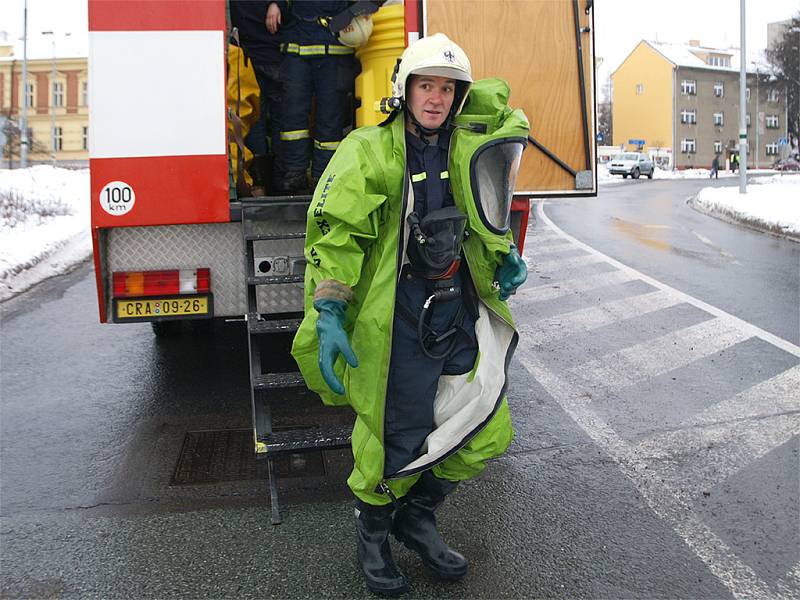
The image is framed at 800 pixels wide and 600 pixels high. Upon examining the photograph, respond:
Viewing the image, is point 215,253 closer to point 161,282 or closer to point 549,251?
point 161,282

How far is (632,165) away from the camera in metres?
51.8

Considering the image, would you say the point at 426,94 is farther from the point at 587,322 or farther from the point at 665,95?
the point at 665,95

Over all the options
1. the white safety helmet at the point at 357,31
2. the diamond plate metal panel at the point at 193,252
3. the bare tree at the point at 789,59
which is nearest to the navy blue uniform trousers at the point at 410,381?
the diamond plate metal panel at the point at 193,252

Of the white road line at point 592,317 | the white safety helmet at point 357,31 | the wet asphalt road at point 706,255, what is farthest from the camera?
the wet asphalt road at point 706,255

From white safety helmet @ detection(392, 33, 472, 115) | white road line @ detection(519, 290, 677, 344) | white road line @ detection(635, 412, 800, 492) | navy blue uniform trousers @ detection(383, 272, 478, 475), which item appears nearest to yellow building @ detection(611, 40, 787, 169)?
white road line @ detection(519, 290, 677, 344)

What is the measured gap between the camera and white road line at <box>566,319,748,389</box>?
6.36m

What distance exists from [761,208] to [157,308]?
18.5 meters

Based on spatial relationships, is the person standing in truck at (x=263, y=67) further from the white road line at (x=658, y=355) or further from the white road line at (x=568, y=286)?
the white road line at (x=568, y=286)

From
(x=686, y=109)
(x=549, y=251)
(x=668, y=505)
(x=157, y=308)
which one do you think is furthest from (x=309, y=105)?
(x=686, y=109)

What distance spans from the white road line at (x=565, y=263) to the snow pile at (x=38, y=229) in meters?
6.66

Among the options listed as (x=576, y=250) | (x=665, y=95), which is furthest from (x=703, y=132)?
(x=576, y=250)

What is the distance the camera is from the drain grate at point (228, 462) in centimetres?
457

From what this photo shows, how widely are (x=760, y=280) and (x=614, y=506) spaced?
7.18 meters

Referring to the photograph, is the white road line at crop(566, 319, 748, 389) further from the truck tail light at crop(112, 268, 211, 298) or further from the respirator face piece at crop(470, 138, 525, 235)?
the respirator face piece at crop(470, 138, 525, 235)
